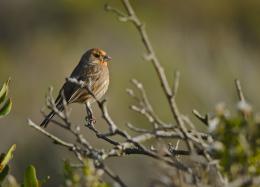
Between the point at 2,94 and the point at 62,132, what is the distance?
12162mm

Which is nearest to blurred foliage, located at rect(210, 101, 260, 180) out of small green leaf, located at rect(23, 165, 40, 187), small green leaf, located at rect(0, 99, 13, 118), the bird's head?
small green leaf, located at rect(23, 165, 40, 187)

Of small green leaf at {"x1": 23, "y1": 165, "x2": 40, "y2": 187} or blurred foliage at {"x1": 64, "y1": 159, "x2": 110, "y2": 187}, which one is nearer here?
blurred foliage at {"x1": 64, "y1": 159, "x2": 110, "y2": 187}

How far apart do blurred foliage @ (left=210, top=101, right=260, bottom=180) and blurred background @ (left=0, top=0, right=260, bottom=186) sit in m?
14.2

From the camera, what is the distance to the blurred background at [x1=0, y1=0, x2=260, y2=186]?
18.1 m

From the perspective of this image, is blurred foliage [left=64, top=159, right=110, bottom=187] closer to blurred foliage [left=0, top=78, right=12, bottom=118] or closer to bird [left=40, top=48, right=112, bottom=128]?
blurred foliage [left=0, top=78, right=12, bottom=118]

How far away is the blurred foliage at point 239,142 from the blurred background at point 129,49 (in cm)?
1418

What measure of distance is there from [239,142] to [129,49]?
58.6 ft

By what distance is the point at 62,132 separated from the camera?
15.8 m

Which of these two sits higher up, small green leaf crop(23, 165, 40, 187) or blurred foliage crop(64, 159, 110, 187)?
blurred foliage crop(64, 159, 110, 187)

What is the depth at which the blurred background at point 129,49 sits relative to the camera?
18.1 meters

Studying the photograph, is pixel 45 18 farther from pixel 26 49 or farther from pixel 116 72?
pixel 116 72

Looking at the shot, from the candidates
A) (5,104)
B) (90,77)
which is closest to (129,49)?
(90,77)

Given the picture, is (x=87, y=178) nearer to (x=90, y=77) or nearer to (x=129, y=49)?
(x=90, y=77)

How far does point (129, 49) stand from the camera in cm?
2033
